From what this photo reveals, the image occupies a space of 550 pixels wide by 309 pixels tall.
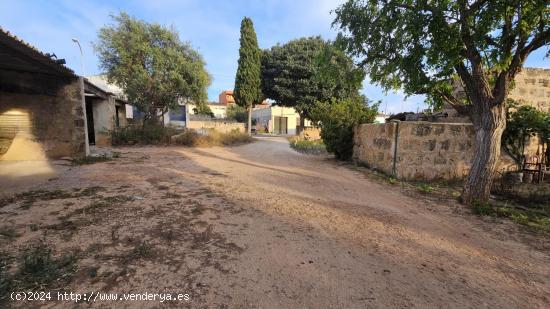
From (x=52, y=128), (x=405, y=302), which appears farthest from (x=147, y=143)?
(x=405, y=302)

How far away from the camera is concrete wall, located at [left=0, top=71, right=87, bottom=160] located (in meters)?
7.57

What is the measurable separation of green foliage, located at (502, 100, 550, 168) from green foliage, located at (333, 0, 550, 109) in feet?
7.03

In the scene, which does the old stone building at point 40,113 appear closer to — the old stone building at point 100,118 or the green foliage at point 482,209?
the old stone building at point 100,118

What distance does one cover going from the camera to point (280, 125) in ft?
126

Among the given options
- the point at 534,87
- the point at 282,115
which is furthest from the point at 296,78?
the point at 534,87

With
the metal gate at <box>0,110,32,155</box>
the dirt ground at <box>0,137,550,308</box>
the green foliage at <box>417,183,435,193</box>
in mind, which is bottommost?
the green foliage at <box>417,183,435,193</box>

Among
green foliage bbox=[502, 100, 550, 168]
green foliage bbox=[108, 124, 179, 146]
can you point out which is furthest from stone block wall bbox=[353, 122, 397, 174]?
green foliage bbox=[108, 124, 179, 146]

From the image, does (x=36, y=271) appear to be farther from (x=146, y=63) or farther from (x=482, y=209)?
(x=146, y=63)

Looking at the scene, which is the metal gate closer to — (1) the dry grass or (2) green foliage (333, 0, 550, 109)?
(1) the dry grass

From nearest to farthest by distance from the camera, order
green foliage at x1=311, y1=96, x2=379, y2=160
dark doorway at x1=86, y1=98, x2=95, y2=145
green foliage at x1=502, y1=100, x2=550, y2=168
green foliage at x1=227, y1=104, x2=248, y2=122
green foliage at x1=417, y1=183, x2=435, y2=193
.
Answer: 1. green foliage at x1=417, y1=183, x2=435, y2=193
2. green foliage at x1=502, y1=100, x2=550, y2=168
3. green foliage at x1=311, y1=96, x2=379, y2=160
4. dark doorway at x1=86, y1=98, x2=95, y2=145
5. green foliage at x1=227, y1=104, x2=248, y2=122

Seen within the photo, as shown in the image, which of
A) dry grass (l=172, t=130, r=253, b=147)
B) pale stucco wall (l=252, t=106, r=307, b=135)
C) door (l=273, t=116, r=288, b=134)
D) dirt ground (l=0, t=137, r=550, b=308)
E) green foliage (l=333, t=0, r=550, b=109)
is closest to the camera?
dirt ground (l=0, t=137, r=550, b=308)

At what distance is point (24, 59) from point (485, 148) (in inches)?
385

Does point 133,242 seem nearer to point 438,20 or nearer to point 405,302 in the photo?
point 405,302

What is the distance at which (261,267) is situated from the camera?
241cm
